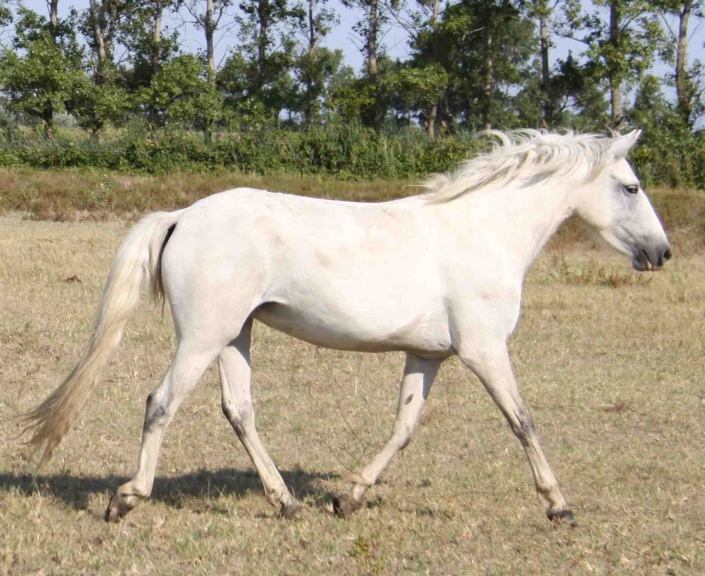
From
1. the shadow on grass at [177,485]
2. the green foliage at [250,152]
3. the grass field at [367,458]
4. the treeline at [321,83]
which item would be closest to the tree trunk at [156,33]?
the treeline at [321,83]

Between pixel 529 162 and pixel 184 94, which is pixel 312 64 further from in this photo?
pixel 529 162

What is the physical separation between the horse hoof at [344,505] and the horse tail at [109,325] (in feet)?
4.26

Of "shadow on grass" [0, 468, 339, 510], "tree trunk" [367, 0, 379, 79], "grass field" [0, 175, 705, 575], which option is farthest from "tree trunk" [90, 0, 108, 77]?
"shadow on grass" [0, 468, 339, 510]

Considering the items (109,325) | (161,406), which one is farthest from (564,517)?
(109,325)

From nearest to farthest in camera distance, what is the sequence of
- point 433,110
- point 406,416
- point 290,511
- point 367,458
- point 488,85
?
1. point 290,511
2. point 406,416
3. point 367,458
4. point 433,110
5. point 488,85

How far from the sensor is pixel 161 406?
408 cm

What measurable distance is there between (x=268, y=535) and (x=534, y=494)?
157cm

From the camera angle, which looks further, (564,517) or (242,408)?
(242,408)

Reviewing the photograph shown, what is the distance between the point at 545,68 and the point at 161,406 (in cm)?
3081

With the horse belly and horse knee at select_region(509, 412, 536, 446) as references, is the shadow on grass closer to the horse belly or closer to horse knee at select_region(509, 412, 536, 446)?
the horse belly

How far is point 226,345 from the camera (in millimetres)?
4320

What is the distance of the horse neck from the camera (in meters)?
4.58

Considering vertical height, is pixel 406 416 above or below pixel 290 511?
above

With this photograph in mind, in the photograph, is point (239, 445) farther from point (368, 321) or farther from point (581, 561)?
point (581, 561)
